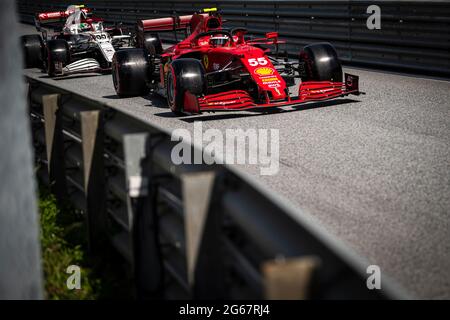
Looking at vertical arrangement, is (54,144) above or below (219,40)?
below

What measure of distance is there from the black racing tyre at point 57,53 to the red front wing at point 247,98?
19.9 ft

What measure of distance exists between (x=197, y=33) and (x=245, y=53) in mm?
1579

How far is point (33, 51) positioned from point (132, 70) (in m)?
5.66

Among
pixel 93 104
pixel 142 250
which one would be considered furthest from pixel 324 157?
pixel 142 250

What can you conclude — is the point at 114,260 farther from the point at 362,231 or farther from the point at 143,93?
the point at 143,93

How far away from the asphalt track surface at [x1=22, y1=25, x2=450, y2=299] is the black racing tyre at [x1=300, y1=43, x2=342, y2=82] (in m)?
0.41

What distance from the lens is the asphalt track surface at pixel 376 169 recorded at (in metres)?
4.54

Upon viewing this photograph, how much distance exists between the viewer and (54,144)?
19.4 feet

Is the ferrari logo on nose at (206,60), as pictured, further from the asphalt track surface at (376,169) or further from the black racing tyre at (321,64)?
the black racing tyre at (321,64)

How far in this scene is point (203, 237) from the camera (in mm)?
2961

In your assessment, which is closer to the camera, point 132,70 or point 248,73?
point 248,73

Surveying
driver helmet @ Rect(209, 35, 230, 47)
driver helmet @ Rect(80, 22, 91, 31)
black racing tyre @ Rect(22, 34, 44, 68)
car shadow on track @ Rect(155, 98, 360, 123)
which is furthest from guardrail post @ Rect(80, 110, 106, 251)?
driver helmet @ Rect(80, 22, 91, 31)

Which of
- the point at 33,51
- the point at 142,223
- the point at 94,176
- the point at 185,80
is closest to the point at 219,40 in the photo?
the point at 185,80

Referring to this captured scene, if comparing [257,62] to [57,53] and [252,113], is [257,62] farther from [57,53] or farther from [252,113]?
[57,53]
